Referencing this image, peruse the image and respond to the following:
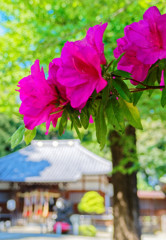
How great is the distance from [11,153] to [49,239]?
1117 cm

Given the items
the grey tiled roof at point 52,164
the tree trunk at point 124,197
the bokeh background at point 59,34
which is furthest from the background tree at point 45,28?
the grey tiled roof at point 52,164

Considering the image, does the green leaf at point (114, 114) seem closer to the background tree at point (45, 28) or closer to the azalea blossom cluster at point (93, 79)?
the azalea blossom cluster at point (93, 79)

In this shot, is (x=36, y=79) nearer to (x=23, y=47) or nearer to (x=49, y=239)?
(x=23, y=47)

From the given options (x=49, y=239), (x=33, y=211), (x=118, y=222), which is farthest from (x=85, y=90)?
(x=33, y=211)

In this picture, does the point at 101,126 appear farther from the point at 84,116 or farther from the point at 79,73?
the point at 79,73

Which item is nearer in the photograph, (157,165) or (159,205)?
(157,165)

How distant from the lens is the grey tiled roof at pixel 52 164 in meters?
19.0

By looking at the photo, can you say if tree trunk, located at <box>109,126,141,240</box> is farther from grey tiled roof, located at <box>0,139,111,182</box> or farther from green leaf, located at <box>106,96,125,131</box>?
grey tiled roof, located at <box>0,139,111,182</box>

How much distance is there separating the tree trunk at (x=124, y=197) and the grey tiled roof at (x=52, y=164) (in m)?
12.7

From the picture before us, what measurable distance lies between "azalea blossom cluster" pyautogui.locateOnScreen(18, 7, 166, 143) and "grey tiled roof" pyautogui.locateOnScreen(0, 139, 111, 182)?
1790 cm

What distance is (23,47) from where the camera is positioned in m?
5.94

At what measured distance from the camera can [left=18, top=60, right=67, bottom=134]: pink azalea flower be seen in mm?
775

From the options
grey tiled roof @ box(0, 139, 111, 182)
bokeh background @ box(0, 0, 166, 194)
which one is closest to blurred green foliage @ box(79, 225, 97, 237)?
grey tiled roof @ box(0, 139, 111, 182)

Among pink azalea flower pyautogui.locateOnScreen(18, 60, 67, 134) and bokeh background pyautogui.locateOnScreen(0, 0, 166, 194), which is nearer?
pink azalea flower pyautogui.locateOnScreen(18, 60, 67, 134)
